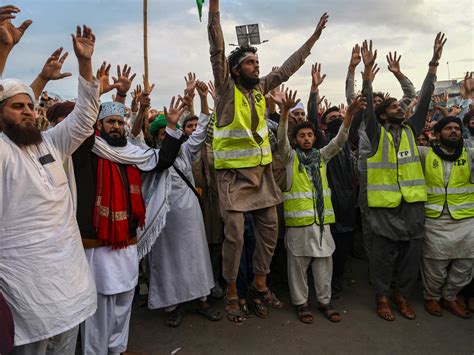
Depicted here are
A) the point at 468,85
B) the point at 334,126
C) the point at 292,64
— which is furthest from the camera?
the point at 468,85

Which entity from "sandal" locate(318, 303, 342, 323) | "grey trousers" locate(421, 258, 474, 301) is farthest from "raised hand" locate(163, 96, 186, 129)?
"grey trousers" locate(421, 258, 474, 301)

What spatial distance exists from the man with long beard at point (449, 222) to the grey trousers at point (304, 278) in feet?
3.51

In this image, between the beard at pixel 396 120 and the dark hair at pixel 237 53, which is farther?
the beard at pixel 396 120

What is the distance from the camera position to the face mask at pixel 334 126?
200 inches

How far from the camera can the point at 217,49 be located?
357 centimetres

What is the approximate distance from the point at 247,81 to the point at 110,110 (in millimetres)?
1311

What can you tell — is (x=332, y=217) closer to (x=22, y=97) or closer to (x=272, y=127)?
(x=272, y=127)

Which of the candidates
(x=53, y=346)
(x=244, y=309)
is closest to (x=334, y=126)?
(x=244, y=309)

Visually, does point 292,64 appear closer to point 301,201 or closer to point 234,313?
point 301,201

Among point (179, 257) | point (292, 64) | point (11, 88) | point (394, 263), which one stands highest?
point (292, 64)

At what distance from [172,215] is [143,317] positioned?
1.13 m

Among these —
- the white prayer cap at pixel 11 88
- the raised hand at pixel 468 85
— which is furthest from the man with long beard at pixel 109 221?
the raised hand at pixel 468 85

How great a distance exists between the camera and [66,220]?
2.42 m

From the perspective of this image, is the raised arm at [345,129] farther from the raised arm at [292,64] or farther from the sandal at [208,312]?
the sandal at [208,312]
